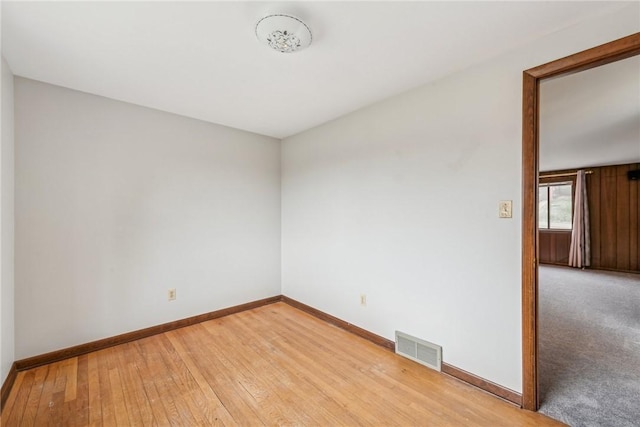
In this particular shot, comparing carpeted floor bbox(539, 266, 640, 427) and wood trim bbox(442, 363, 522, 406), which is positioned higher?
wood trim bbox(442, 363, 522, 406)

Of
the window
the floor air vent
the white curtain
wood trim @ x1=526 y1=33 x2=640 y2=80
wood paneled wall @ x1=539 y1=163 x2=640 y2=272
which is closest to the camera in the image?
wood trim @ x1=526 y1=33 x2=640 y2=80

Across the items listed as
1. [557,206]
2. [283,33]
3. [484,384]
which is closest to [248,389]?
[484,384]

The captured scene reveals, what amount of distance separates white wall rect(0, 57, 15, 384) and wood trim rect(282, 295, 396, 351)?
8.22ft

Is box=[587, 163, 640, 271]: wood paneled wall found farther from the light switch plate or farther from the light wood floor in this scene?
the light wood floor

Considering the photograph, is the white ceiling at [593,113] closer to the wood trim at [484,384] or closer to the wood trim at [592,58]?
the wood trim at [592,58]

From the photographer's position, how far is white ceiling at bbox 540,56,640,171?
2.18m

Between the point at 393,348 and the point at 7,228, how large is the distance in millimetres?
3116

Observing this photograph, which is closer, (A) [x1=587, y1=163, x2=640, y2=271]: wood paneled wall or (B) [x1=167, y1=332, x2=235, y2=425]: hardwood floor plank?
(B) [x1=167, y1=332, x2=235, y2=425]: hardwood floor plank

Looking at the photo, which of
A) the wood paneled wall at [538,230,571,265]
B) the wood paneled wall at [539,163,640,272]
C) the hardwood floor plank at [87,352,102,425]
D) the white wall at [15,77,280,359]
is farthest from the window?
the hardwood floor plank at [87,352,102,425]

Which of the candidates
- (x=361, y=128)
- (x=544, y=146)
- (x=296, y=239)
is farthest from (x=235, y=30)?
(x=544, y=146)

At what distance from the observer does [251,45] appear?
1700 millimetres

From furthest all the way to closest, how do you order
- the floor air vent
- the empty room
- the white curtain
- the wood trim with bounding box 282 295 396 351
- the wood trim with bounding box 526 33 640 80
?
the white curtain → the wood trim with bounding box 282 295 396 351 → the floor air vent → the empty room → the wood trim with bounding box 526 33 640 80

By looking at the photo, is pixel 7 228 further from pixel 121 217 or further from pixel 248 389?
pixel 248 389

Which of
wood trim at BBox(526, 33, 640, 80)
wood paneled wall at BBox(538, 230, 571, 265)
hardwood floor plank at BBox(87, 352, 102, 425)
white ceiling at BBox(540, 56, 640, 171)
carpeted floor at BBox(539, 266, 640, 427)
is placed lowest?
hardwood floor plank at BBox(87, 352, 102, 425)
